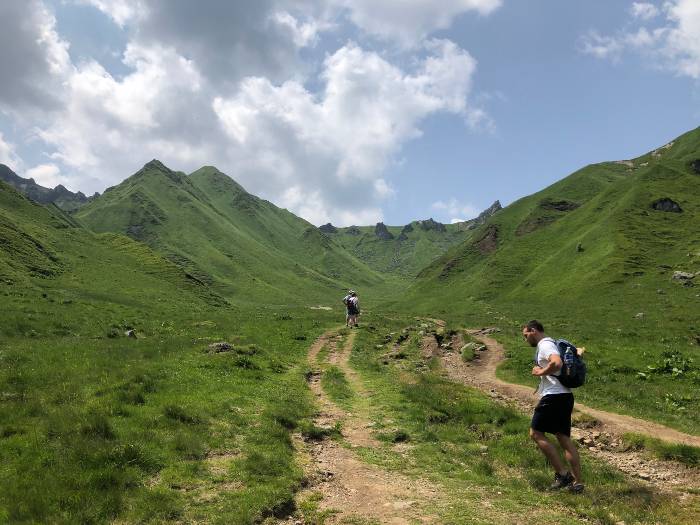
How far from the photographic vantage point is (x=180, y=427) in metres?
14.1

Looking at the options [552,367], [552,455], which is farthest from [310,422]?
[552,367]

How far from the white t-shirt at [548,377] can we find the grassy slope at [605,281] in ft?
32.3

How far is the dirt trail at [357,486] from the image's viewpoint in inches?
392

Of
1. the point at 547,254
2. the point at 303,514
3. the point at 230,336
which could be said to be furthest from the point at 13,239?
the point at 547,254

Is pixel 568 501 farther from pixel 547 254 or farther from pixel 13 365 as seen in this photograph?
pixel 547 254

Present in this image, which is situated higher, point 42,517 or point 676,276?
point 676,276

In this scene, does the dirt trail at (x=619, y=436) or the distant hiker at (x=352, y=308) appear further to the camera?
the distant hiker at (x=352, y=308)

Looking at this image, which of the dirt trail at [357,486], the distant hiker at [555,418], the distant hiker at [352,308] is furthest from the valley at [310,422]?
the distant hiker at [352,308]

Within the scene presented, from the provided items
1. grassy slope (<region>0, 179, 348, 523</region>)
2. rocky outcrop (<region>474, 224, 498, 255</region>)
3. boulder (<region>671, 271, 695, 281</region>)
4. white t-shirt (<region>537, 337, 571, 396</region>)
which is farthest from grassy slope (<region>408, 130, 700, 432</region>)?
grassy slope (<region>0, 179, 348, 523</region>)

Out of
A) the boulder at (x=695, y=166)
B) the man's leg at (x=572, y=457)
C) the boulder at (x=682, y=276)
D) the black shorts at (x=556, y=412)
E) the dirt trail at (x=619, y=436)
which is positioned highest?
the boulder at (x=695, y=166)

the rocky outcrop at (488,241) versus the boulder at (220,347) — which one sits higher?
the rocky outcrop at (488,241)

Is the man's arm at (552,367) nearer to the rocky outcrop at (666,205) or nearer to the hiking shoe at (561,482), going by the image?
the hiking shoe at (561,482)

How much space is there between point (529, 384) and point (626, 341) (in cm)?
1411

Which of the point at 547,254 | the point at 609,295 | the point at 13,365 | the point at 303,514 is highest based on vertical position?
the point at 547,254
